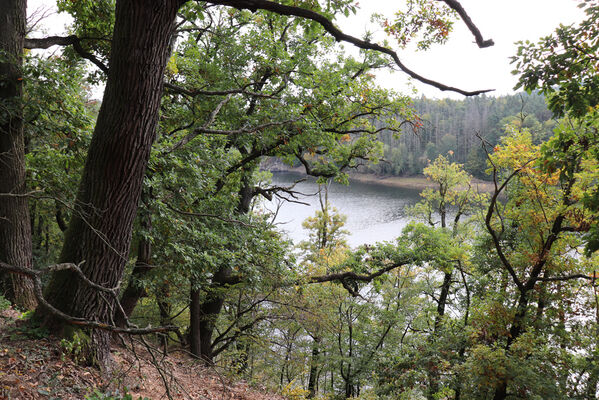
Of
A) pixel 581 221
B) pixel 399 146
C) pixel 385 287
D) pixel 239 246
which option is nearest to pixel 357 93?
pixel 239 246

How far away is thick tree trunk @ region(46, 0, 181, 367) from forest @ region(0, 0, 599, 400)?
0.01 m

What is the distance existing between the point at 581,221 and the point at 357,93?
5.05 m

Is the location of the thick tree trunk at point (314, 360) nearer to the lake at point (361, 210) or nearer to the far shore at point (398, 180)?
the lake at point (361, 210)

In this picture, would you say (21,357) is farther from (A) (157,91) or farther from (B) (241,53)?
(B) (241,53)

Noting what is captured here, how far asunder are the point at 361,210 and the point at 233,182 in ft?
103

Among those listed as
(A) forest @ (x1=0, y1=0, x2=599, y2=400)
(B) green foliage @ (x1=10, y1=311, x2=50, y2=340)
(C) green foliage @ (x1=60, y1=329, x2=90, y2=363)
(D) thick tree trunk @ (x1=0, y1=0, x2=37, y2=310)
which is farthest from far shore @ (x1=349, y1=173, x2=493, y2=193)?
(B) green foliage @ (x1=10, y1=311, x2=50, y2=340)

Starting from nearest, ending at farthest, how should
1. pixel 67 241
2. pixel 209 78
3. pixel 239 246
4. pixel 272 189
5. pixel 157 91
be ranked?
pixel 157 91 → pixel 67 241 → pixel 239 246 → pixel 209 78 → pixel 272 189

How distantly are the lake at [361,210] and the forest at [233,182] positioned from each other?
13.5 m

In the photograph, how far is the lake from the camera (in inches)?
1187

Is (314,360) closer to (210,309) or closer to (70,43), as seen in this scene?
(210,309)

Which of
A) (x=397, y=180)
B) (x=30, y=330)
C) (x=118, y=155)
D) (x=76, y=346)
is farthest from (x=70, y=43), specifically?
(x=397, y=180)

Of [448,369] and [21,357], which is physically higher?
[21,357]

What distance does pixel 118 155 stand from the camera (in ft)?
8.47

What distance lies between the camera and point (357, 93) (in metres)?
8.08
